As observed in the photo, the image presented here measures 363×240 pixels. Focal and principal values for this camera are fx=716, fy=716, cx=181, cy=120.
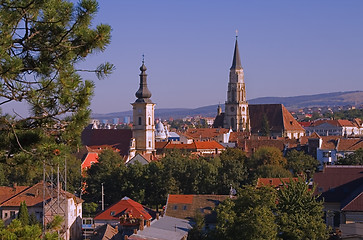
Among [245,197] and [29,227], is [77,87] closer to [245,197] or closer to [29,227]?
[29,227]

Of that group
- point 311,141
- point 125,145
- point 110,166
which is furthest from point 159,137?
point 110,166

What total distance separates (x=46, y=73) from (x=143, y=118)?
6559 centimetres

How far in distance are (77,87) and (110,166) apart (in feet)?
142

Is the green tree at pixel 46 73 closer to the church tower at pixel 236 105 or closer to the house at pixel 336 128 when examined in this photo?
the church tower at pixel 236 105

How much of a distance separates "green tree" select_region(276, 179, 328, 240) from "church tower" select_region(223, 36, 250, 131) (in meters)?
89.9

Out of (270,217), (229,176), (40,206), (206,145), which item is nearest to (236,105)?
(206,145)

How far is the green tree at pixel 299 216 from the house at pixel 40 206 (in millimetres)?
12578

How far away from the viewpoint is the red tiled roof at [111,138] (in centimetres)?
7706

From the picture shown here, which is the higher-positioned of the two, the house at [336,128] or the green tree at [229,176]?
the house at [336,128]

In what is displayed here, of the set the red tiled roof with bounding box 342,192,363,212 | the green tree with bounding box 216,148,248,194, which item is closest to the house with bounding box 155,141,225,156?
the green tree with bounding box 216,148,248,194

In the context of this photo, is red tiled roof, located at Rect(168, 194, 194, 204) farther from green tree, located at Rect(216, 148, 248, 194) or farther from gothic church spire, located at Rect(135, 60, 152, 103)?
gothic church spire, located at Rect(135, 60, 152, 103)

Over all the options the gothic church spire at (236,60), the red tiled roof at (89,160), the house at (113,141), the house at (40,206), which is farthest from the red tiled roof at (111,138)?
the gothic church spire at (236,60)

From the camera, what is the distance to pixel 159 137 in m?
113

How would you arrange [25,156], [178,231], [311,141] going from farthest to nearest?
1. [311,141]
2. [178,231]
3. [25,156]
